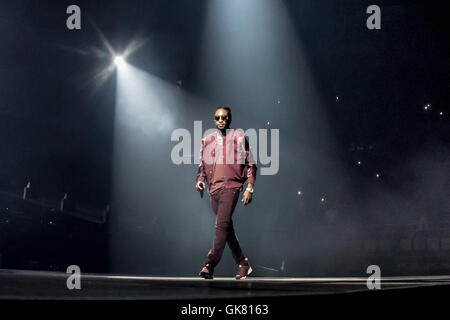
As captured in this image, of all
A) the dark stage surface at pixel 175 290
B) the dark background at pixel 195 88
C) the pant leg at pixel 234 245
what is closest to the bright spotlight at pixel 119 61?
the dark background at pixel 195 88

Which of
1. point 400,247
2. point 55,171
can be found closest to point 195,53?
point 55,171

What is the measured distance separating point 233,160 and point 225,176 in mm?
183

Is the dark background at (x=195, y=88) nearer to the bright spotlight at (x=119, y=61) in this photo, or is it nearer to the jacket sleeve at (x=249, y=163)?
the bright spotlight at (x=119, y=61)

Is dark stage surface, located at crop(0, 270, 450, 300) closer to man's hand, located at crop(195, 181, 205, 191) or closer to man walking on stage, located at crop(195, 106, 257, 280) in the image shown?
man walking on stage, located at crop(195, 106, 257, 280)

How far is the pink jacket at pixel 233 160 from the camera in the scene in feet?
17.9

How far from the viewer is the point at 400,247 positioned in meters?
12.8

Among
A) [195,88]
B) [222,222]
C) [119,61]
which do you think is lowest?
[222,222]

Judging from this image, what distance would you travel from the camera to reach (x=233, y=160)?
5.47m

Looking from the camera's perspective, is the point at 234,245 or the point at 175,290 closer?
the point at 175,290

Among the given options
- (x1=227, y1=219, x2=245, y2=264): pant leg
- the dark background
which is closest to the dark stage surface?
(x1=227, y1=219, x2=245, y2=264): pant leg

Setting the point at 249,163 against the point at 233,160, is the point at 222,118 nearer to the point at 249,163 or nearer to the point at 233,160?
the point at 233,160

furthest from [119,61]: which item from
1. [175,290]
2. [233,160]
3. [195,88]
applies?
[175,290]

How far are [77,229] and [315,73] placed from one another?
283 inches
